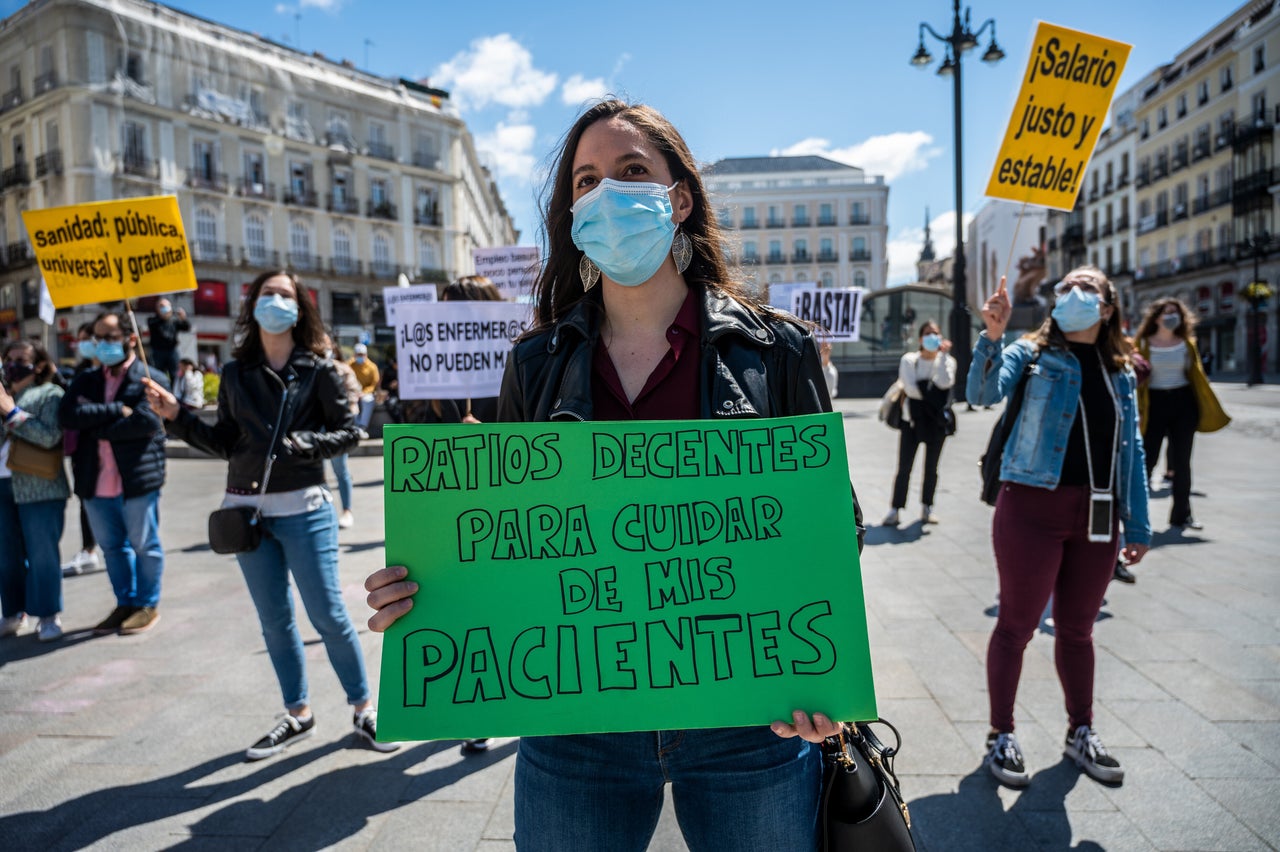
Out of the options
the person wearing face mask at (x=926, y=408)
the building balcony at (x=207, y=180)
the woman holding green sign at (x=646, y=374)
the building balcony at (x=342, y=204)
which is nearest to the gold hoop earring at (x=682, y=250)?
the woman holding green sign at (x=646, y=374)

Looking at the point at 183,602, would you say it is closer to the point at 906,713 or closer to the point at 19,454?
the point at 19,454

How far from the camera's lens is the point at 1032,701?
3.61 m

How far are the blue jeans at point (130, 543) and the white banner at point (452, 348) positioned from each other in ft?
5.84

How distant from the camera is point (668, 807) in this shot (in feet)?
9.64

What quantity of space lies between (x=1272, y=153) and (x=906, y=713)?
163 ft

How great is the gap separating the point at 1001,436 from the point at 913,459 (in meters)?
4.41

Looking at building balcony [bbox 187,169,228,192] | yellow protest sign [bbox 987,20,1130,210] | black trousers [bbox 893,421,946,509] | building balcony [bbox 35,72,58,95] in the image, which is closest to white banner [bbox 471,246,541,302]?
black trousers [bbox 893,421,946,509]

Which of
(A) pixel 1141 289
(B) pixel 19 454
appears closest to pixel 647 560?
(B) pixel 19 454

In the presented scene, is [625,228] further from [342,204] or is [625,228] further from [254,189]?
[342,204]

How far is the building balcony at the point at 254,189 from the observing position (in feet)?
132

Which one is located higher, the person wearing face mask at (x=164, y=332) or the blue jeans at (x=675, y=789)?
the person wearing face mask at (x=164, y=332)

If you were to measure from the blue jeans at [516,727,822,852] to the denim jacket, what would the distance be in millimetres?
1958

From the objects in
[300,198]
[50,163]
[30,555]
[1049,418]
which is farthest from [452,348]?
[300,198]

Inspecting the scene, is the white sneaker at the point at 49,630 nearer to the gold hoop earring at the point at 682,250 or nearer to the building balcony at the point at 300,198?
the gold hoop earring at the point at 682,250
